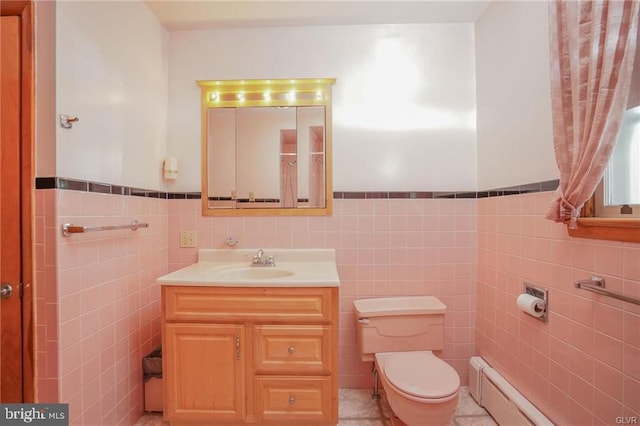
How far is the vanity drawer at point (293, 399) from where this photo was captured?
56.9 inches

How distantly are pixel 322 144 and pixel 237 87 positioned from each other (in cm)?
73

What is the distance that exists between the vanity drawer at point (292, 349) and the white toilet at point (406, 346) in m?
0.36

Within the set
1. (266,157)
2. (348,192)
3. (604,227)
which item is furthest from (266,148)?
(604,227)

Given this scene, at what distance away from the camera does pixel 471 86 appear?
1.96 metres

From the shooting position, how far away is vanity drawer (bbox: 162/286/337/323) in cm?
145

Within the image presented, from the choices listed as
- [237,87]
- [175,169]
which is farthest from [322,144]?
[175,169]

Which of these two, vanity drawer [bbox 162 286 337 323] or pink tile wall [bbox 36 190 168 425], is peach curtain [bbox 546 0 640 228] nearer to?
vanity drawer [bbox 162 286 337 323]

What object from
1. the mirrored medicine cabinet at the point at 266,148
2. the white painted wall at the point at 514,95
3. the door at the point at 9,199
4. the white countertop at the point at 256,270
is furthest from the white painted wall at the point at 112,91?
the white painted wall at the point at 514,95

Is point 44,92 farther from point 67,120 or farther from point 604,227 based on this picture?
point 604,227

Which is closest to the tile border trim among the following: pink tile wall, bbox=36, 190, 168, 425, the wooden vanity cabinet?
pink tile wall, bbox=36, 190, 168, 425

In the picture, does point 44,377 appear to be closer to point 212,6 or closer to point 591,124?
point 212,6

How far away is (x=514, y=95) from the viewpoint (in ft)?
5.19

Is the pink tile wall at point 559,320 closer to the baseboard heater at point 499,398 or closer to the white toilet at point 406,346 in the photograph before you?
the baseboard heater at point 499,398

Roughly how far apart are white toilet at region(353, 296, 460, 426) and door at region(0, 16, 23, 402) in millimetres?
1638
